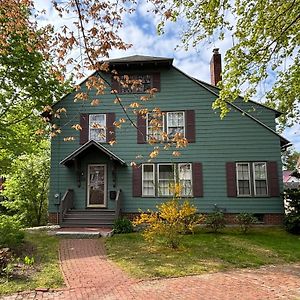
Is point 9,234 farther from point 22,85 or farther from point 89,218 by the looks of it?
point 22,85

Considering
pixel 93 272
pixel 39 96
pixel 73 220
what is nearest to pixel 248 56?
pixel 93 272

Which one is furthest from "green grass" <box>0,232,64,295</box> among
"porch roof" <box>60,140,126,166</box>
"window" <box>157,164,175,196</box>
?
"window" <box>157,164,175,196</box>

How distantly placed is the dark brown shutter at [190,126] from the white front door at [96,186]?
14.1 feet

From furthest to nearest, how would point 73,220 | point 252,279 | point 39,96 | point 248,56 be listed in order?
1. point 39,96
2. point 73,220
3. point 248,56
4. point 252,279

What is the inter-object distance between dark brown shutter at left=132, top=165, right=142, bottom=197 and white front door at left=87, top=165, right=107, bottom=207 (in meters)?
1.37

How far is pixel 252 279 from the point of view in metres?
6.68

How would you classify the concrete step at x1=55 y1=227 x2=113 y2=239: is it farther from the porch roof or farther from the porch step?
the porch roof

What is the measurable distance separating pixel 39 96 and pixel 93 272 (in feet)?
37.3

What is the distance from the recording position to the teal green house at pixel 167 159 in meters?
14.3

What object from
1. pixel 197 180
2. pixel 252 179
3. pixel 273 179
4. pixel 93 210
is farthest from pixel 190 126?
pixel 93 210

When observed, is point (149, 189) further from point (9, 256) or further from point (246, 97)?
point (9, 256)

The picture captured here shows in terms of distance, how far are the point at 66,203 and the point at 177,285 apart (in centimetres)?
912

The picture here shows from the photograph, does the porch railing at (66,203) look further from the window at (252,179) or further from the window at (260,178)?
the window at (260,178)

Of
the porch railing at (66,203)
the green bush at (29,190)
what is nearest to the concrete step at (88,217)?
the porch railing at (66,203)
